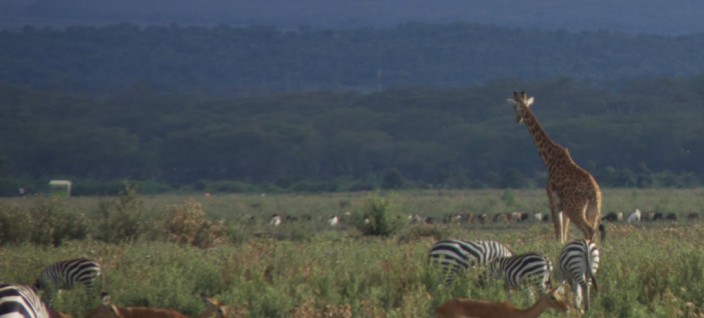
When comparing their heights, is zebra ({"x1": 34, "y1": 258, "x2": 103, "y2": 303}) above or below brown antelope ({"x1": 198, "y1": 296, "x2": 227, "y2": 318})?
above

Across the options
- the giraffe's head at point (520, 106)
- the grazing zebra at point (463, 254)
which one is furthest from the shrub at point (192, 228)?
the grazing zebra at point (463, 254)

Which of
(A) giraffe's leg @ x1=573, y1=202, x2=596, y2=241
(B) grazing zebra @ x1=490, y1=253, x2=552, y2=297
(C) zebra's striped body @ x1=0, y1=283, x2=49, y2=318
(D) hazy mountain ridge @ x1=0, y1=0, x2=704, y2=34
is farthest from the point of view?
(D) hazy mountain ridge @ x1=0, y1=0, x2=704, y2=34

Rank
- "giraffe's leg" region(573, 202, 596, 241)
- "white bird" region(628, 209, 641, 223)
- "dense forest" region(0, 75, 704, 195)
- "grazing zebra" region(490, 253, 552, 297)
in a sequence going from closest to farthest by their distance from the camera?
1. "grazing zebra" region(490, 253, 552, 297)
2. "giraffe's leg" region(573, 202, 596, 241)
3. "white bird" region(628, 209, 641, 223)
4. "dense forest" region(0, 75, 704, 195)

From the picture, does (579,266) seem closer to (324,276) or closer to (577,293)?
(577,293)

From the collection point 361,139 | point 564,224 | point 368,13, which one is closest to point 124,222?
point 564,224

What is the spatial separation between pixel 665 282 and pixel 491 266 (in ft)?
5.45

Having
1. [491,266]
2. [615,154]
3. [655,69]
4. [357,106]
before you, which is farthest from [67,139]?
[491,266]

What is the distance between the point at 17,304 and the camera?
9727mm

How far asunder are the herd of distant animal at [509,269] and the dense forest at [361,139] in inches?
1776

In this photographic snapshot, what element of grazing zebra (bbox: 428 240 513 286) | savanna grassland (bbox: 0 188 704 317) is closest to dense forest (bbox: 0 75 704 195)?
savanna grassland (bbox: 0 188 704 317)

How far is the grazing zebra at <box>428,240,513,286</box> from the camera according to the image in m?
14.4

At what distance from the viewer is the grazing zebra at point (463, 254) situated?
14367mm

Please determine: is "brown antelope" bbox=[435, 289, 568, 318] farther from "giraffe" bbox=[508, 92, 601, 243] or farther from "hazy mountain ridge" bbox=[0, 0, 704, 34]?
"hazy mountain ridge" bbox=[0, 0, 704, 34]

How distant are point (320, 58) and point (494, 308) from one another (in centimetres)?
13475
